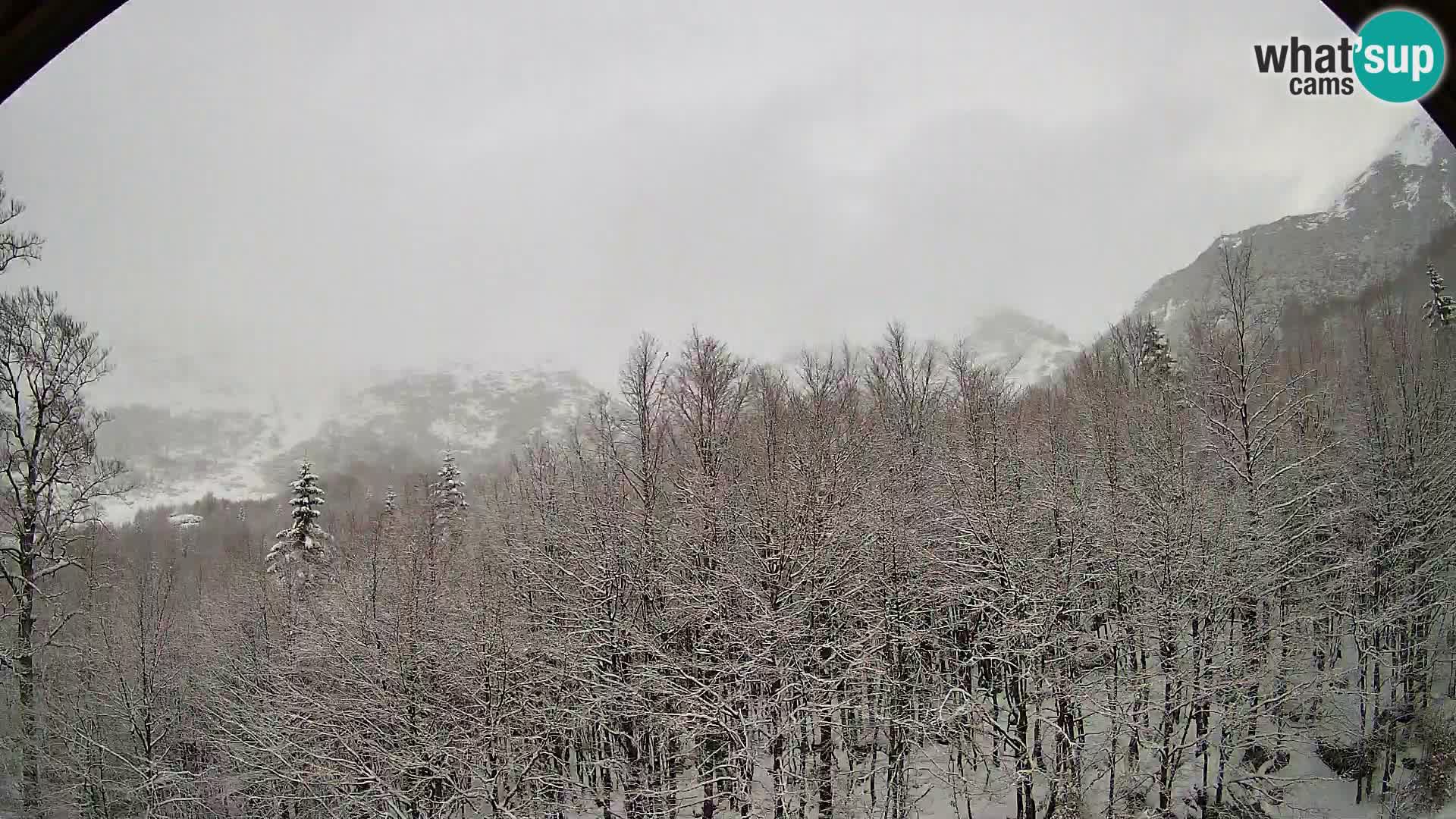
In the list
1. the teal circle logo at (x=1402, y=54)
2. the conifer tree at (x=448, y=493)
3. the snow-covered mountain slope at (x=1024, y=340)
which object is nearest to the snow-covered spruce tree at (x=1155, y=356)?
the teal circle logo at (x=1402, y=54)

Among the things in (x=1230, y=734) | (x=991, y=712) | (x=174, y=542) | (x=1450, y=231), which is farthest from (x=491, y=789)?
(x=174, y=542)

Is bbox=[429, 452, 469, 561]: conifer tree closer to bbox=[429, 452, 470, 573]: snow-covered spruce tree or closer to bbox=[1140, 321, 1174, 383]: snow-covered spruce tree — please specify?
Answer: bbox=[429, 452, 470, 573]: snow-covered spruce tree

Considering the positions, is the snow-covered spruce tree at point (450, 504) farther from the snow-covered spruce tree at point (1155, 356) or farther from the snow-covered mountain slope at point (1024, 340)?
the snow-covered mountain slope at point (1024, 340)

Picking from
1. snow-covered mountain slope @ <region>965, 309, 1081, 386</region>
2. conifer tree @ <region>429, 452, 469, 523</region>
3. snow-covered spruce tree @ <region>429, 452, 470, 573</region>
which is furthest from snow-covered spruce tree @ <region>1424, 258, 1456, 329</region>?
snow-covered mountain slope @ <region>965, 309, 1081, 386</region>

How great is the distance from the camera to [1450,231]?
33.6 feet

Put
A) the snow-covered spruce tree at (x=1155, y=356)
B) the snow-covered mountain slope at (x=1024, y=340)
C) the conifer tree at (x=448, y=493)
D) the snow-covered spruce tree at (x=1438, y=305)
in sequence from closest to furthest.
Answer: the snow-covered spruce tree at (x=1438, y=305) → the snow-covered spruce tree at (x=1155, y=356) → the conifer tree at (x=448, y=493) → the snow-covered mountain slope at (x=1024, y=340)

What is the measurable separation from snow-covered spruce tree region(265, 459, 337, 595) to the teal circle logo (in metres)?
28.5

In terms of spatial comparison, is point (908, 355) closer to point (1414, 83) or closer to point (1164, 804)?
point (1164, 804)

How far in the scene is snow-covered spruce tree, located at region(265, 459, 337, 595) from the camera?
81.6 feet

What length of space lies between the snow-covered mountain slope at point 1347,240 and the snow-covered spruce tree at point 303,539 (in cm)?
3066

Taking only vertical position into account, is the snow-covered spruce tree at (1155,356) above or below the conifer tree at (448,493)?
above

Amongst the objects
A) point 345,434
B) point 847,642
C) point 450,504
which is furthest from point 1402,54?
point 345,434

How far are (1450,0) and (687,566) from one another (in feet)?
47.2

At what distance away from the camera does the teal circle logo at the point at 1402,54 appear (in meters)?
1.34
